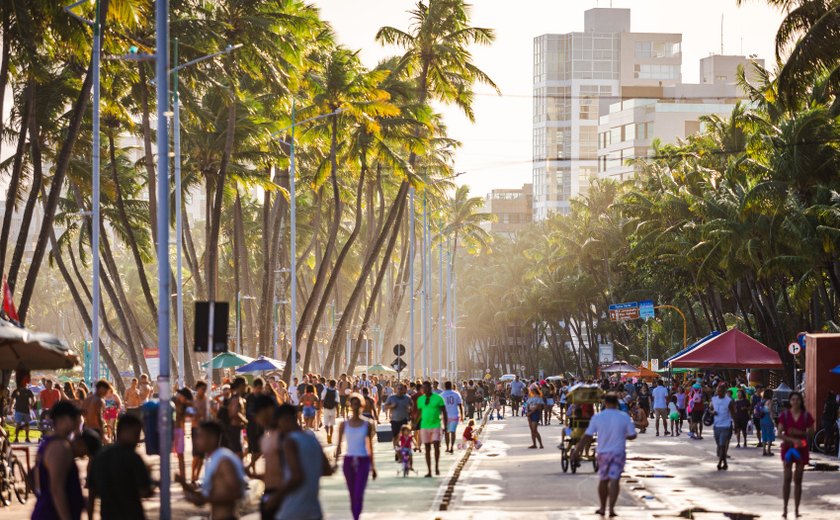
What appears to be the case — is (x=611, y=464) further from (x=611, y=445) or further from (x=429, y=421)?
(x=429, y=421)

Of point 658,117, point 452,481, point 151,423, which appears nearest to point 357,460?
point 151,423

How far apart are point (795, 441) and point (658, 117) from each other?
12616 centimetres

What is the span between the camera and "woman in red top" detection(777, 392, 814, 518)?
62.9ft

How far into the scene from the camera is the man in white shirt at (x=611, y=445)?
1900cm

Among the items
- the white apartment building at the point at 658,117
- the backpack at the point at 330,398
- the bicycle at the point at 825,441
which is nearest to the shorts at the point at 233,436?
the backpack at the point at 330,398

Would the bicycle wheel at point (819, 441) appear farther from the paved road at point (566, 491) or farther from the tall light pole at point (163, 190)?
the tall light pole at point (163, 190)

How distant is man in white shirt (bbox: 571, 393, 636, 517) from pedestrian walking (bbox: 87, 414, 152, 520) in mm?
9232

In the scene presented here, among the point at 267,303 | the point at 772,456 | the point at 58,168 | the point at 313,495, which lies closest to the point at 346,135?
the point at 267,303

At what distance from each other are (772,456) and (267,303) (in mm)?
26219

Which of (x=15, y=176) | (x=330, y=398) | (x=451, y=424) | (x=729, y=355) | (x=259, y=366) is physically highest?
(x=15, y=176)

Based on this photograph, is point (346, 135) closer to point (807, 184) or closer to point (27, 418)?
point (807, 184)

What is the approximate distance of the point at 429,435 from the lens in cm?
2670

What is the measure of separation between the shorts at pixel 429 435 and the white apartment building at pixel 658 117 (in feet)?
369

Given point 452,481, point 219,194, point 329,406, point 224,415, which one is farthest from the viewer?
point 219,194
